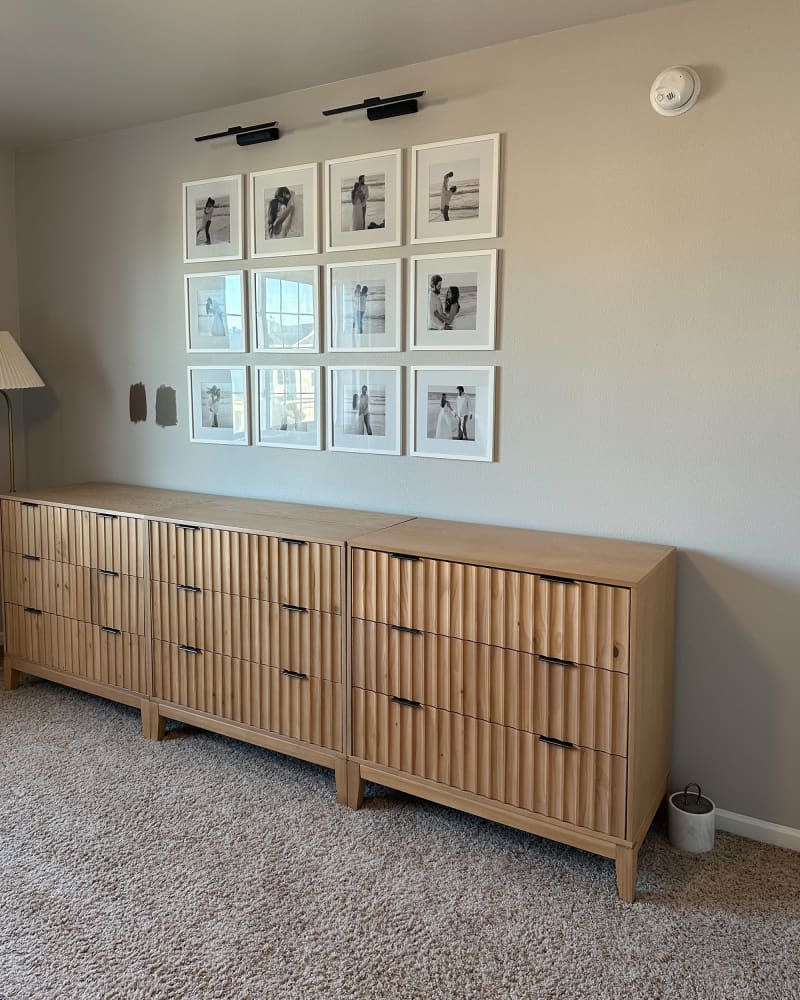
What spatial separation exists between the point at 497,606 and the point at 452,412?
85cm

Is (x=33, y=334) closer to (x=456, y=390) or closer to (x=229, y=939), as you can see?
(x=456, y=390)

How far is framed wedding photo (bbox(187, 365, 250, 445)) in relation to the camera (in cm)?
331

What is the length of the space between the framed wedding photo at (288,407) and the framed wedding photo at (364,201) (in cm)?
52

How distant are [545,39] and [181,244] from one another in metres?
1.73

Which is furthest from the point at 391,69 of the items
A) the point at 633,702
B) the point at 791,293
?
the point at 633,702

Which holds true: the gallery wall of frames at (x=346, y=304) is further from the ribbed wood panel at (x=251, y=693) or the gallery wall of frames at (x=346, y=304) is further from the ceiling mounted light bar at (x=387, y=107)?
the ribbed wood panel at (x=251, y=693)

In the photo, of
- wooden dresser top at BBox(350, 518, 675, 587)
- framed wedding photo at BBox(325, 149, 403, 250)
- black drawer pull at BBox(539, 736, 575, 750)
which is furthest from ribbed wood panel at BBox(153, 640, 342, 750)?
framed wedding photo at BBox(325, 149, 403, 250)

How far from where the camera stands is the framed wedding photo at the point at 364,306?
9.41 ft

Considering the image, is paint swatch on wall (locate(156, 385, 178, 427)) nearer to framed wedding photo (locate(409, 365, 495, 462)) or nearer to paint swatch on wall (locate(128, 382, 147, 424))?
paint swatch on wall (locate(128, 382, 147, 424))

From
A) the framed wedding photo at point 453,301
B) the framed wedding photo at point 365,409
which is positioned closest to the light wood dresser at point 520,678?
the framed wedding photo at point 365,409

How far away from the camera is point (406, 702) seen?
94.9 inches

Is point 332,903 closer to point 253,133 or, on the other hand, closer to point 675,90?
point 675,90

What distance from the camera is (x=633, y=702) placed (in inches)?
80.9

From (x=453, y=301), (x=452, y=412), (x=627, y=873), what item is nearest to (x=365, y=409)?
(x=452, y=412)
